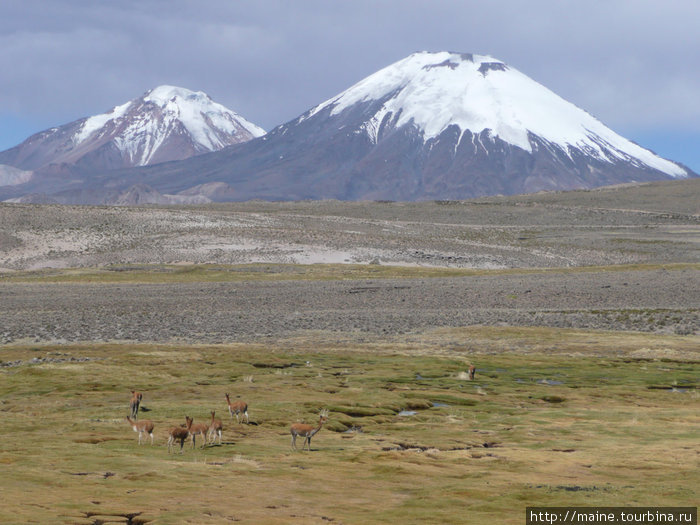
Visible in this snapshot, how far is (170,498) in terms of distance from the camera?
13727 millimetres

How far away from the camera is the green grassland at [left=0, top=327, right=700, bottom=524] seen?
1378 cm

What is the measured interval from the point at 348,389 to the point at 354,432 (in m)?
5.79

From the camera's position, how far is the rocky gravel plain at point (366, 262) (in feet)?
160

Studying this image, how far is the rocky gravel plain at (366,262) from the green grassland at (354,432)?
30.3 feet

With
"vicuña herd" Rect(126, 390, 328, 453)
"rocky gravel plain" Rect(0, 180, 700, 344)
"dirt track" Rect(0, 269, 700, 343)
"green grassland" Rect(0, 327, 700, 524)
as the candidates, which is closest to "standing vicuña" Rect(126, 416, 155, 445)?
"vicuña herd" Rect(126, 390, 328, 453)

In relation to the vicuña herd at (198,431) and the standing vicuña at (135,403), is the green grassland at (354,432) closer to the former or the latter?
the vicuña herd at (198,431)

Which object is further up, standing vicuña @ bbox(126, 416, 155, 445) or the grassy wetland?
standing vicuña @ bbox(126, 416, 155, 445)

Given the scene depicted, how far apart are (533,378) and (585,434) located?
32.9ft

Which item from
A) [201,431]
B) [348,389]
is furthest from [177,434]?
[348,389]

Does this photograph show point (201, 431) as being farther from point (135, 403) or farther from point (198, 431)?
point (135, 403)

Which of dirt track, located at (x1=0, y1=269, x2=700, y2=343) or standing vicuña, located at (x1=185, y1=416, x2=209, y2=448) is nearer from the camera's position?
standing vicuña, located at (x1=185, y1=416, x2=209, y2=448)

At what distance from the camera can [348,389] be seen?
90.7 ft

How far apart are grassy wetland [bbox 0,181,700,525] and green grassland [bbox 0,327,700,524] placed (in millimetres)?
86

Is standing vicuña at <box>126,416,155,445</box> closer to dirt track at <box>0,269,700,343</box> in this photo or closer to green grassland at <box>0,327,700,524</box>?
green grassland at <box>0,327,700,524</box>
